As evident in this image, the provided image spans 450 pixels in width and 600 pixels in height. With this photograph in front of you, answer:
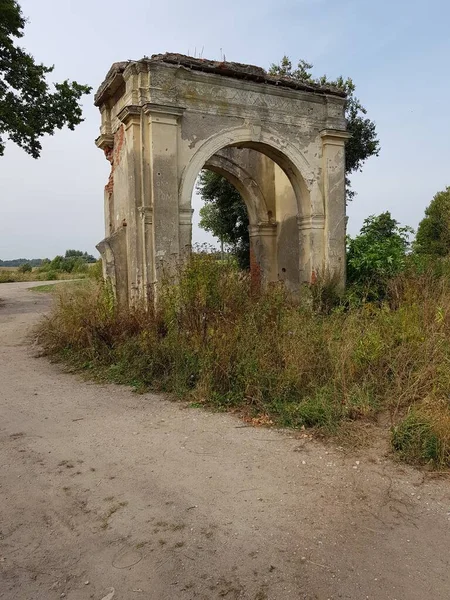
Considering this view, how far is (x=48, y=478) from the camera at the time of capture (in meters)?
3.47

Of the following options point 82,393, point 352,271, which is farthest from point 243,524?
point 352,271

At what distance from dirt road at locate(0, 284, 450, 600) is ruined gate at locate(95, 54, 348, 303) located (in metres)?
3.89

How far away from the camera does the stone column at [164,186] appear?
24.8ft

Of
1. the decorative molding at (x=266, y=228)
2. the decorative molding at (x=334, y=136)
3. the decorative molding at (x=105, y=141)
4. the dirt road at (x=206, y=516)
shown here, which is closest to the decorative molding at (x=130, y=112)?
the decorative molding at (x=105, y=141)

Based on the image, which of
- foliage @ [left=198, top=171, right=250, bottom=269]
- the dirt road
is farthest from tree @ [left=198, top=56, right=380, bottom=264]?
the dirt road

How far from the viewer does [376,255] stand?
31.0 feet

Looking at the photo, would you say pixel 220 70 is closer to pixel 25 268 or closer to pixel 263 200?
pixel 263 200

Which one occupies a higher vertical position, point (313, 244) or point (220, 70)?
point (220, 70)

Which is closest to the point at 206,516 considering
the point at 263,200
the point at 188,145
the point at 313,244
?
the point at 188,145

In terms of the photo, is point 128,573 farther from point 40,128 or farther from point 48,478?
point 40,128

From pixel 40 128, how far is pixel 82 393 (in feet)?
35.9

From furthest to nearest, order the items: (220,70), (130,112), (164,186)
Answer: (220,70)
(164,186)
(130,112)

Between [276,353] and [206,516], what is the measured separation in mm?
2596

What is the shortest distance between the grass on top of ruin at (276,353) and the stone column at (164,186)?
981 millimetres
